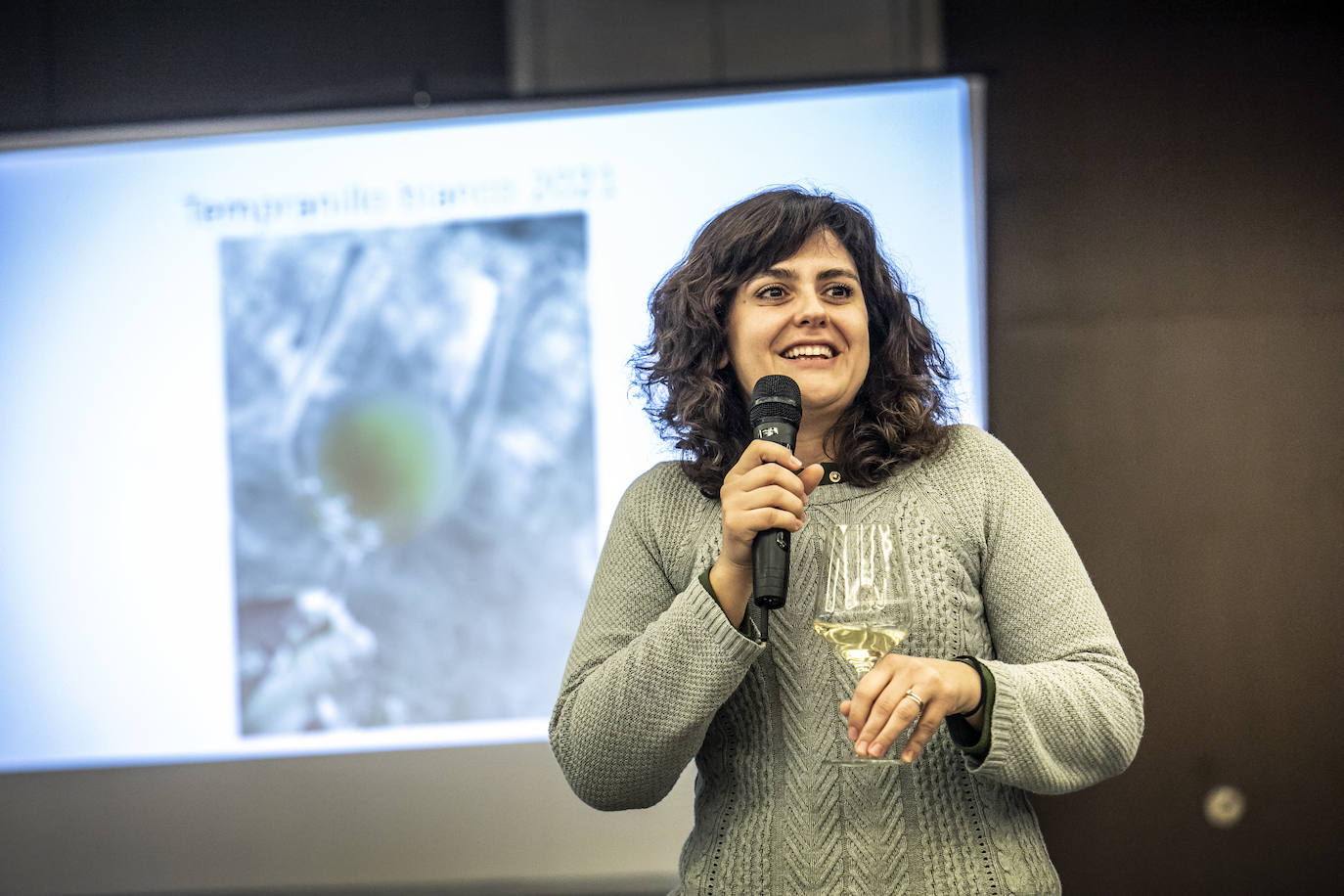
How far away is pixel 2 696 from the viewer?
2996 millimetres

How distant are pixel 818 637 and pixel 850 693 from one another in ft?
0.24

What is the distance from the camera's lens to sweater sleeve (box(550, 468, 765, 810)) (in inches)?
46.3

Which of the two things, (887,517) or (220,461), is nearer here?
(887,517)

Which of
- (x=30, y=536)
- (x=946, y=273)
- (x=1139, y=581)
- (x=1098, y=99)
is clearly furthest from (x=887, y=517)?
(x=30, y=536)

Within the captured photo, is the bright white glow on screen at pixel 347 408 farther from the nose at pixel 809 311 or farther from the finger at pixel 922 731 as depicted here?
the finger at pixel 922 731

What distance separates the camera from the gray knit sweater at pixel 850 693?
118 cm

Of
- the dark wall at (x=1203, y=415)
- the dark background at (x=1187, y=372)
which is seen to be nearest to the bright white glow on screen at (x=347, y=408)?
the dark background at (x=1187, y=372)

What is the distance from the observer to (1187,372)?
3.01 m

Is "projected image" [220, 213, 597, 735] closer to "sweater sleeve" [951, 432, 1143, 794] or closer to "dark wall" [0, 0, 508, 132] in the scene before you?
"dark wall" [0, 0, 508, 132]

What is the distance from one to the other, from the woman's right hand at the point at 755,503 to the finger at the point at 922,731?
0.21 meters

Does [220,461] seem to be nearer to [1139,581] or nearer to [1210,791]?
[1139,581]

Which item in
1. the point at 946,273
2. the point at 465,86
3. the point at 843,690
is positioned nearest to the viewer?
the point at 843,690

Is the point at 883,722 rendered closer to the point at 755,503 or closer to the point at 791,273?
the point at 755,503

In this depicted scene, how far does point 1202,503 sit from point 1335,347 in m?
0.55
